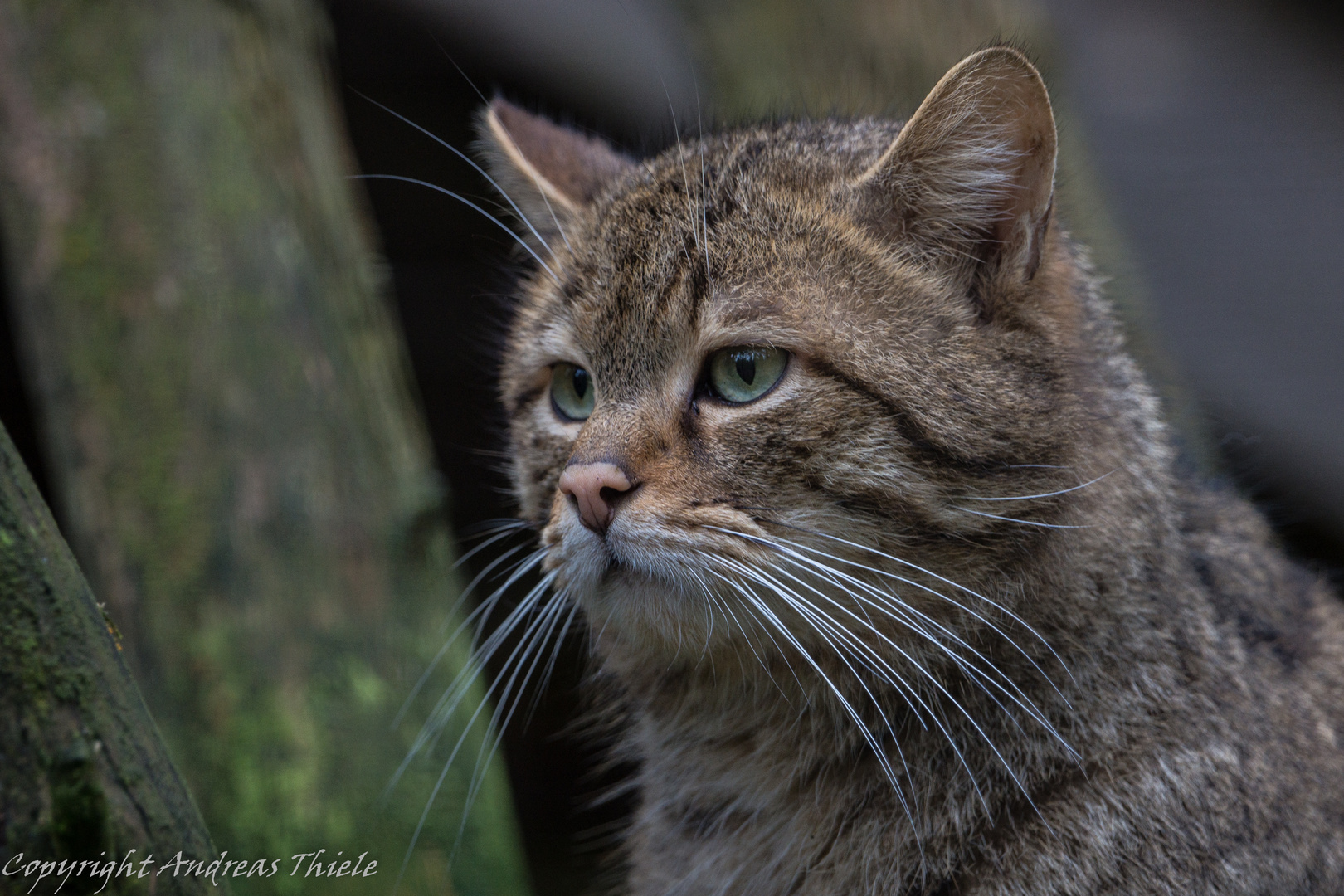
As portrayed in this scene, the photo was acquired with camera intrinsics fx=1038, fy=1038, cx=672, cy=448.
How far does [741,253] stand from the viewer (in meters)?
1.99

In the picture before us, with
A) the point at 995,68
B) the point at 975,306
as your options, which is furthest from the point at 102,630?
the point at 995,68

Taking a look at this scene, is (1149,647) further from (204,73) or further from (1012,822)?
(204,73)

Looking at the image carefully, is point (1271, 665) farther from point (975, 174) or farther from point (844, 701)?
point (975, 174)

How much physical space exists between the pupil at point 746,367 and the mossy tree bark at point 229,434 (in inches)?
47.6

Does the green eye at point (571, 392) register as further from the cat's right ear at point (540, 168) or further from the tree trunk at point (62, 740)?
the tree trunk at point (62, 740)

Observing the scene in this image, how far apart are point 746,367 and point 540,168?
99cm

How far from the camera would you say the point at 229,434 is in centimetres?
261

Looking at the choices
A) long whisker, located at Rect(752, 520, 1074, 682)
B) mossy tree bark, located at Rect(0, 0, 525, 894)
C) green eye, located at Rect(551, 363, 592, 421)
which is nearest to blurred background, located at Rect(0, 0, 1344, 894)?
mossy tree bark, located at Rect(0, 0, 525, 894)

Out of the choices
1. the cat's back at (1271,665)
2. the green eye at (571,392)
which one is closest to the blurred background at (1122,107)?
the cat's back at (1271,665)

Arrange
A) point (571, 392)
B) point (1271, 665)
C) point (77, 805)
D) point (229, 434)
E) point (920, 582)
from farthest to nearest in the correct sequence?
1. point (229, 434)
2. point (571, 392)
3. point (1271, 665)
4. point (920, 582)
5. point (77, 805)

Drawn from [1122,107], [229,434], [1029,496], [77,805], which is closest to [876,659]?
[1029,496]

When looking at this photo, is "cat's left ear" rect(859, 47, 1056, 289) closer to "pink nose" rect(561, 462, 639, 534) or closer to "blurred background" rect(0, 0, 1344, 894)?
"pink nose" rect(561, 462, 639, 534)

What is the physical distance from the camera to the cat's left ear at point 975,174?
1830mm

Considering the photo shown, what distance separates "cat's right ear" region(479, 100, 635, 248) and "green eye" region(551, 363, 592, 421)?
36 cm
